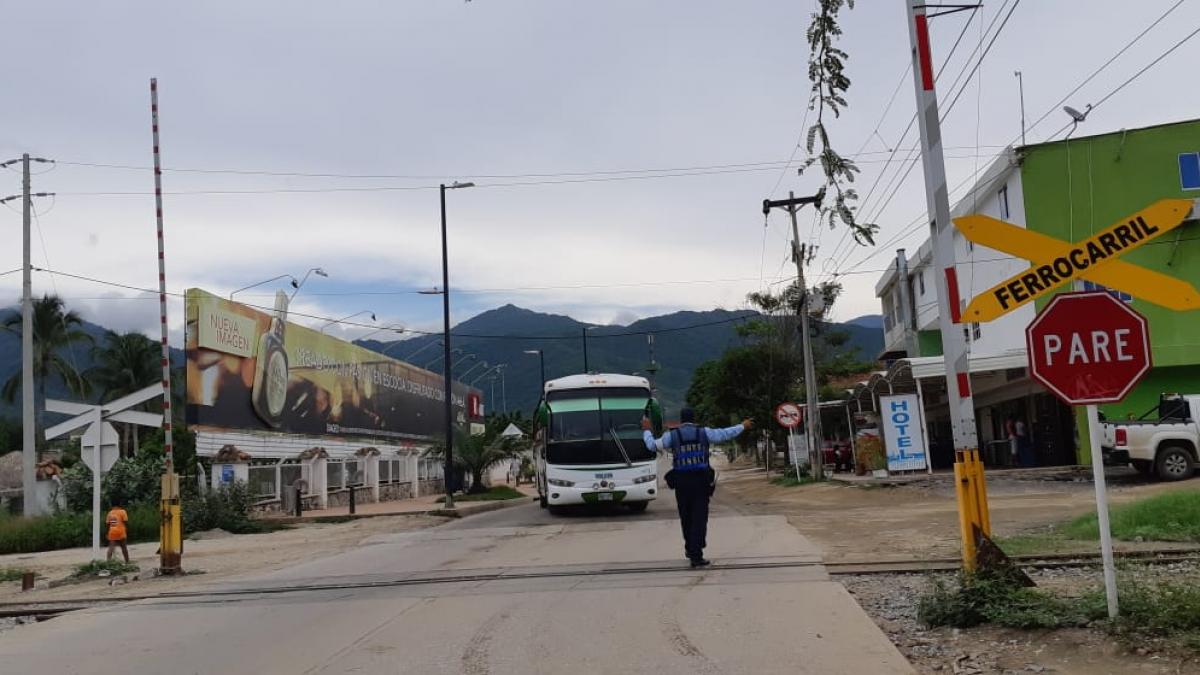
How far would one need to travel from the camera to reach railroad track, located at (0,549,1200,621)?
10.0 metres

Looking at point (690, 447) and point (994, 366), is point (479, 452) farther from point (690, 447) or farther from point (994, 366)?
point (690, 447)

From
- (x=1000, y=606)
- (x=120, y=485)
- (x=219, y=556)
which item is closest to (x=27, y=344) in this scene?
(x=120, y=485)

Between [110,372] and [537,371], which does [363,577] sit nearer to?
[110,372]

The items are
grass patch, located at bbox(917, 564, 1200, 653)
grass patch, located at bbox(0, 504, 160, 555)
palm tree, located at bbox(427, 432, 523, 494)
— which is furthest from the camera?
palm tree, located at bbox(427, 432, 523, 494)

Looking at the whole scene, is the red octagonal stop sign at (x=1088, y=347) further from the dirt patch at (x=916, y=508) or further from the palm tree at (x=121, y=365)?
the palm tree at (x=121, y=365)

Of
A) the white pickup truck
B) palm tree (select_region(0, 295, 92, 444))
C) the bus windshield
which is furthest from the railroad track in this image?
palm tree (select_region(0, 295, 92, 444))

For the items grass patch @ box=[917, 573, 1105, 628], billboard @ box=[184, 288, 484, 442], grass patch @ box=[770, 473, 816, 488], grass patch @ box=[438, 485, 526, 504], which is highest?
billboard @ box=[184, 288, 484, 442]

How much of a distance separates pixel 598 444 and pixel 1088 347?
15.5 metres

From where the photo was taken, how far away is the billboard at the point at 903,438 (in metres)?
27.4

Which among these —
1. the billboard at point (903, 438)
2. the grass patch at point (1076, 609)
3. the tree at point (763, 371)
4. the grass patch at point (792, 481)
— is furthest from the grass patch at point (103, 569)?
the tree at point (763, 371)

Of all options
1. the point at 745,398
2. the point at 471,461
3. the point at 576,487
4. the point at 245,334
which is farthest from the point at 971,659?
the point at 745,398

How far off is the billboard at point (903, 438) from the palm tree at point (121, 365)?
4575 cm

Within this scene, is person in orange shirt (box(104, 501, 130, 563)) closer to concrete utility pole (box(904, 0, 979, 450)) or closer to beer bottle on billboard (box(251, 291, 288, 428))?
concrete utility pole (box(904, 0, 979, 450))

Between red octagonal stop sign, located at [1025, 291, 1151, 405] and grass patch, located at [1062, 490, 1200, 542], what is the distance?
595 cm
